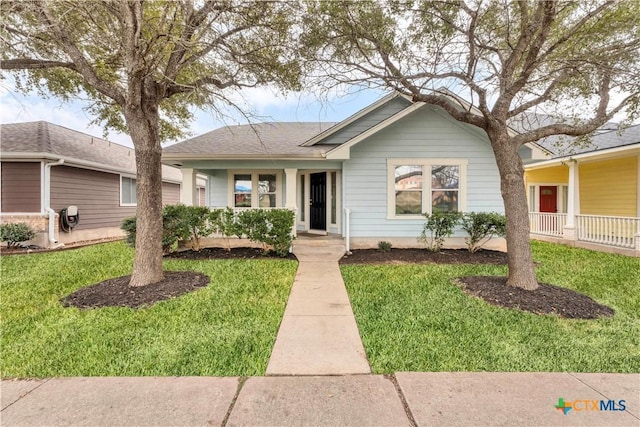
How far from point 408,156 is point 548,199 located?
10.2 metres

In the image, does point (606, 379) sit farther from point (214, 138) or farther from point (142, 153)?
point (214, 138)

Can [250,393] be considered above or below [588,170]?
below

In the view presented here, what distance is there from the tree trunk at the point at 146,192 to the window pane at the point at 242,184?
554 cm

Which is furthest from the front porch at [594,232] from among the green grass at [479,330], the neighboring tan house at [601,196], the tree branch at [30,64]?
the tree branch at [30,64]

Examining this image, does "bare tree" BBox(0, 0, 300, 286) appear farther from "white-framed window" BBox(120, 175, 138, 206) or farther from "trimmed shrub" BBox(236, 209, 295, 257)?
"white-framed window" BBox(120, 175, 138, 206)

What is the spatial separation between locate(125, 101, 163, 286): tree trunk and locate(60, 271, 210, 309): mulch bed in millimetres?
232

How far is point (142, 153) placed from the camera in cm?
501

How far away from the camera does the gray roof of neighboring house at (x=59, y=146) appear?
9672 mm

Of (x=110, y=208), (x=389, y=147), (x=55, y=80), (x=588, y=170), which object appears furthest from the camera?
(x=110, y=208)

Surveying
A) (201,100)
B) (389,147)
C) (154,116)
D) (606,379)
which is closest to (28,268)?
(154,116)

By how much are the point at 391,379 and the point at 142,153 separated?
5125 mm

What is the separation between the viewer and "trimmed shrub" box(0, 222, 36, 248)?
8977 mm

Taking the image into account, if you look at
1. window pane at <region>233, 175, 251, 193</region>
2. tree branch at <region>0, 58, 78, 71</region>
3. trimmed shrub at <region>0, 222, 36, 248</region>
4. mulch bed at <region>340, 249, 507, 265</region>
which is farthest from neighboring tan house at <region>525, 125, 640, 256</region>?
trimmed shrub at <region>0, 222, 36, 248</region>

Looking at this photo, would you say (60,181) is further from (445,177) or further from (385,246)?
(445,177)
